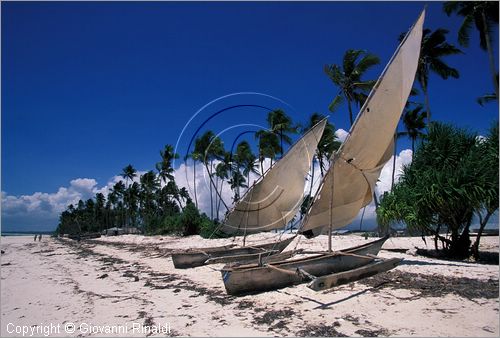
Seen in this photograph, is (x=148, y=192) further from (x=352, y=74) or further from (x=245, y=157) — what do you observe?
(x=352, y=74)

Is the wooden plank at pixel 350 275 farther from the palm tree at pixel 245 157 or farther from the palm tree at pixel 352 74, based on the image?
the palm tree at pixel 245 157

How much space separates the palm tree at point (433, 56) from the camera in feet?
95.0

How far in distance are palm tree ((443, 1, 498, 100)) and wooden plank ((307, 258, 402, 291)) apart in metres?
19.3

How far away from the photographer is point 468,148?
47.9ft

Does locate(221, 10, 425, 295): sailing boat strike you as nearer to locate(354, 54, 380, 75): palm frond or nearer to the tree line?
the tree line

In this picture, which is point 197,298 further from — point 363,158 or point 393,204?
point 393,204

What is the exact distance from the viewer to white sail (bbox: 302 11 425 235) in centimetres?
1132

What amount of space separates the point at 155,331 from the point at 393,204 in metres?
12.6

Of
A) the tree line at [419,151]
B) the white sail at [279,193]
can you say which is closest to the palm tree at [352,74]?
the tree line at [419,151]

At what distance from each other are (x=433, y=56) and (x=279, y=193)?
73.6 feet

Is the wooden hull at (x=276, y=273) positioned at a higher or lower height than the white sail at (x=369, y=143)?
lower

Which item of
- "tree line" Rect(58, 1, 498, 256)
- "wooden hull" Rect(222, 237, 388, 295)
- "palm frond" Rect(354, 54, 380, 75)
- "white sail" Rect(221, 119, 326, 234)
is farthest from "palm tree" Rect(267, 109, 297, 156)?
"wooden hull" Rect(222, 237, 388, 295)

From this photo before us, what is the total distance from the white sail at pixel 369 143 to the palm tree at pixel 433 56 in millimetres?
20177

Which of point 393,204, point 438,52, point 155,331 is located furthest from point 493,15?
point 155,331
